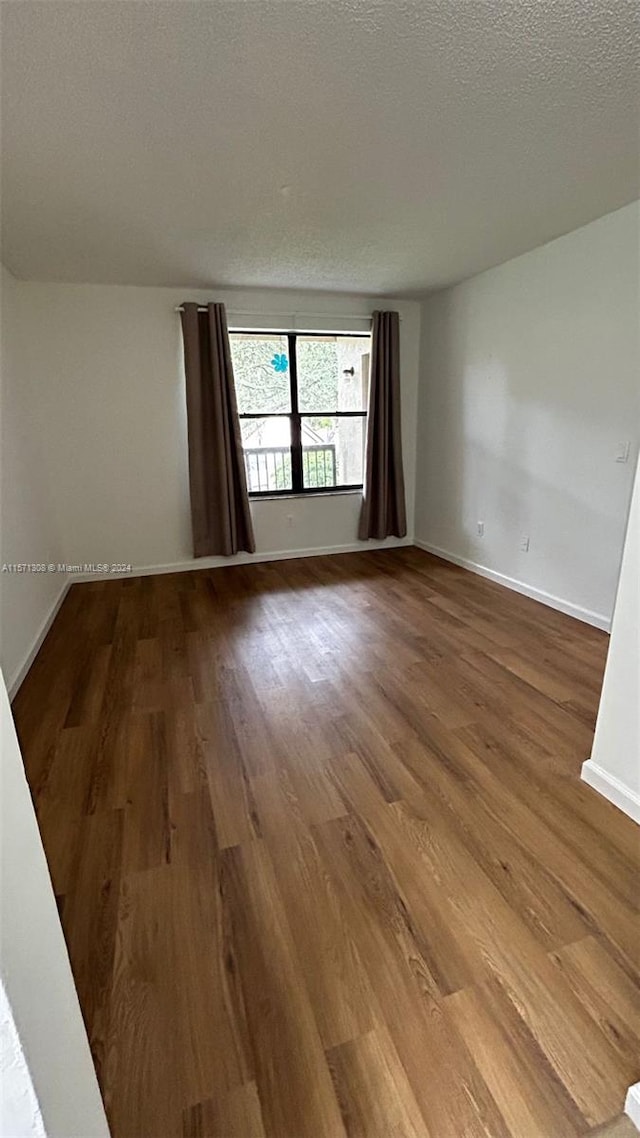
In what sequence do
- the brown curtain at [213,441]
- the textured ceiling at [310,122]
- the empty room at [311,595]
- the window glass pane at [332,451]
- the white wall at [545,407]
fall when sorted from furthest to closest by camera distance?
the window glass pane at [332,451], the brown curtain at [213,441], the white wall at [545,407], the textured ceiling at [310,122], the empty room at [311,595]

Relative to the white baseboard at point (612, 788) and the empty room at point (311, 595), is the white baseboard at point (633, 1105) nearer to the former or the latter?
the empty room at point (311, 595)

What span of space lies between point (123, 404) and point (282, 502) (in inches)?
61.9

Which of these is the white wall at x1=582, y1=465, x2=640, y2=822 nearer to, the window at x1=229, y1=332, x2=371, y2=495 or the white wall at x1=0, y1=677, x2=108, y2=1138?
the white wall at x1=0, y1=677, x2=108, y2=1138

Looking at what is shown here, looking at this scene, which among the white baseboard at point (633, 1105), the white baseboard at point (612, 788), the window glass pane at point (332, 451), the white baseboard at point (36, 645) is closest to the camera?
the white baseboard at point (633, 1105)

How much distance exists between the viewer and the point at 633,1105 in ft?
3.14

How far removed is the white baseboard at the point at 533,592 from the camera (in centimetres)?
318

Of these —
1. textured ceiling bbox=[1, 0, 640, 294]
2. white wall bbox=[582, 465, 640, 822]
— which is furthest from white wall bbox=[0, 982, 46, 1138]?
textured ceiling bbox=[1, 0, 640, 294]

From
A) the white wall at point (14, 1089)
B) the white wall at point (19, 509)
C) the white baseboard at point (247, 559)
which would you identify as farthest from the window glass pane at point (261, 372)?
the white wall at point (14, 1089)

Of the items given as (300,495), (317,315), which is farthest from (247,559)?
(317,315)

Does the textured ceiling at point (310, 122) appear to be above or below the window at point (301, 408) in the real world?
above

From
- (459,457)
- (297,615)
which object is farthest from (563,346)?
(297,615)

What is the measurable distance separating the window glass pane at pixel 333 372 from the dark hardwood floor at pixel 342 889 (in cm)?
274

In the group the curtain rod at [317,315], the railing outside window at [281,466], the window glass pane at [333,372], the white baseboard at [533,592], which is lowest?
the white baseboard at [533,592]

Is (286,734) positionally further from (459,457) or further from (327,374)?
(327,374)
